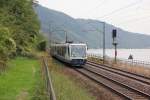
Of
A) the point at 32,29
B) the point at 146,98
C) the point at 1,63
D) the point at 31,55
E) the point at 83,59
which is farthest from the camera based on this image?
the point at 32,29

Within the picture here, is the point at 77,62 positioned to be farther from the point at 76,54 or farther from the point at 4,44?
the point at 4,44

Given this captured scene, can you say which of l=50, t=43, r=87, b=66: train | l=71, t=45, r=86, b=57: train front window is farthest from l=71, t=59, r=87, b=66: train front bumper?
l=71, t=45, r=86, b=57: train front window

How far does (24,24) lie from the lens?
70438 mm

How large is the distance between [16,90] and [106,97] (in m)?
4.61

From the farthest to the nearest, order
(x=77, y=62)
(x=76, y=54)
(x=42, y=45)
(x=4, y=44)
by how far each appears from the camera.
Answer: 1. (x=42, y=45)
2. (x=76, y=54)
3. (x=77, y=62)
4. (x=4, y=44)

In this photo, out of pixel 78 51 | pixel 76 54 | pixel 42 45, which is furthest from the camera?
pixel 42 45

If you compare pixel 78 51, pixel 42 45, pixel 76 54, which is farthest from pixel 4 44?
pixel 42 45

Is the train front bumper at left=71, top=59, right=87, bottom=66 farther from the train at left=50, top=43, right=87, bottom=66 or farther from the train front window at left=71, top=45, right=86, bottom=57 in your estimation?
the train front window at left=71, top=45, right=86, bottom=57

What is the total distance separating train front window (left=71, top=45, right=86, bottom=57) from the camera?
52.5 metres

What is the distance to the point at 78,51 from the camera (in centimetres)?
5297

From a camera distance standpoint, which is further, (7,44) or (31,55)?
(31,55)

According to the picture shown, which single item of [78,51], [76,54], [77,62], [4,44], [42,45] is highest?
[42,45]

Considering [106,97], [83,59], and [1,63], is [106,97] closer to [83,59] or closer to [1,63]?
[1,63]

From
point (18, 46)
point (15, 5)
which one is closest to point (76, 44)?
point (18, 46)
